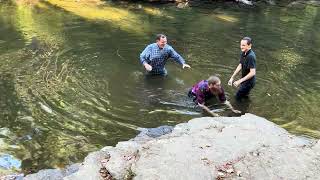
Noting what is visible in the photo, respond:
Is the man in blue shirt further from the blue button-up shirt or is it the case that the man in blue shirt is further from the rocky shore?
the rocky shore

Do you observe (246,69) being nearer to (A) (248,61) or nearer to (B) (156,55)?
(A) (248,61)

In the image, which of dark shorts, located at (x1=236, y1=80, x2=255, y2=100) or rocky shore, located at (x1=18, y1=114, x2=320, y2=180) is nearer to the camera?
rocky shore, located at (x1=18, y1=114, x2=320, y2=180)

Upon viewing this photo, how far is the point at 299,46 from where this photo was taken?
2081 cm

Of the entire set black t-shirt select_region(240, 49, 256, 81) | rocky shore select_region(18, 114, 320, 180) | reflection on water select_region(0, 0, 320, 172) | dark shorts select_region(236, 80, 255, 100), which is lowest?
reflection on water select_region(0, 0, 320, 172)

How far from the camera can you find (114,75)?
14984 millimetres

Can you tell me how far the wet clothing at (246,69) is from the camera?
478 inches

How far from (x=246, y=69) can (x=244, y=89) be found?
67cm

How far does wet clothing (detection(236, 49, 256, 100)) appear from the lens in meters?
12.1

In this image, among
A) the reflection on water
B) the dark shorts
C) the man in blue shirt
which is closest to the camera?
the reflection on water

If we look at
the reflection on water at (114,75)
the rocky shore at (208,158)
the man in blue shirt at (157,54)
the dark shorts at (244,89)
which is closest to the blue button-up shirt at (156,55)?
the man in blue shirt at (157,54)

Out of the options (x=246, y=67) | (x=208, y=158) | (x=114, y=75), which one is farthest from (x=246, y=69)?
(x=208, y=158)

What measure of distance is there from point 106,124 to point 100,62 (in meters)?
5.37

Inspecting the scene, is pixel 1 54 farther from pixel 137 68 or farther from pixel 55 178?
pixel 55 178

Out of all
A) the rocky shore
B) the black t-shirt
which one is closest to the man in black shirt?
the black t-shirt
